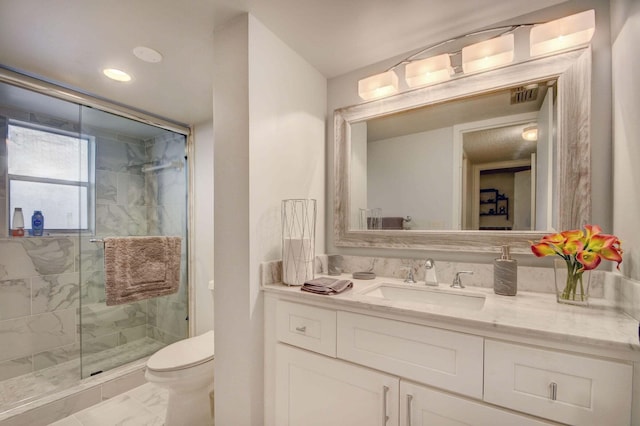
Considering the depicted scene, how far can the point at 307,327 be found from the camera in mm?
1189

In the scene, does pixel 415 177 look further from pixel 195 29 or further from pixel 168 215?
pixel 168 215

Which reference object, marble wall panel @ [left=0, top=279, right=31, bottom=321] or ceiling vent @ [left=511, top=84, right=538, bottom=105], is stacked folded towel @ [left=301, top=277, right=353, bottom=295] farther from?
marble wall panel @ [left=0, top=279, right=31, bottom=321]

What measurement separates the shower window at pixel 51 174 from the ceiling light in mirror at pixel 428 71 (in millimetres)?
2545

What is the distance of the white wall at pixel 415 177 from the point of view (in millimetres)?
1438

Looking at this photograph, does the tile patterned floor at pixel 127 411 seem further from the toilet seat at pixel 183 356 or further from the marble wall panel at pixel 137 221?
the marble wall panel at pixel 137 221

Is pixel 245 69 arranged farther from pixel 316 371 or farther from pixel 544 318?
pixel 544 318

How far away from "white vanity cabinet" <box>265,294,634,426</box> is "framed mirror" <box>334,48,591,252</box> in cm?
60

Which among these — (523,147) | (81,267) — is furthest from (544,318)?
(81,267)

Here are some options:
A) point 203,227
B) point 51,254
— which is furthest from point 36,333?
point 203,227

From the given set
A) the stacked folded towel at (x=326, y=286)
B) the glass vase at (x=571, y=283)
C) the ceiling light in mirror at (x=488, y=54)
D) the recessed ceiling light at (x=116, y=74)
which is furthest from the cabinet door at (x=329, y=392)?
the recessed ceiling light at (x=116, y=74)

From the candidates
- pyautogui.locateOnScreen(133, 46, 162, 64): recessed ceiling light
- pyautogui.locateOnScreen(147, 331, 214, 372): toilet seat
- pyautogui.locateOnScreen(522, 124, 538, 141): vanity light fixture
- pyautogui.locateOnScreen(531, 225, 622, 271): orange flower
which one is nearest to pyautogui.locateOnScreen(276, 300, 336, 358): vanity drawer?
pyautogui.locateOnScreen(147, 331, 214, 372): toilet seat

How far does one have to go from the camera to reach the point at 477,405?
2.77 feet

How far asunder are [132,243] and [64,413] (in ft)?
3.66

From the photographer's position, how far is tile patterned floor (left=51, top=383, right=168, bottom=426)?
5.51ft
